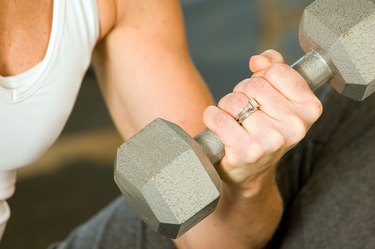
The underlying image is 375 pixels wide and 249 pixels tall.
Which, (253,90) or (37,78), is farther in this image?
(37,78)

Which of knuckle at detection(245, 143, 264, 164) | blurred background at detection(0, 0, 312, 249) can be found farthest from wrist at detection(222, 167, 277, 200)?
blurred background at detection(0, 0, 312, 249)

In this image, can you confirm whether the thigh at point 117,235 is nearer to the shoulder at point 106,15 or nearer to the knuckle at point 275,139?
the shoulder at point 106,15

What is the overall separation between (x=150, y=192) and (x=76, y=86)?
366 mm

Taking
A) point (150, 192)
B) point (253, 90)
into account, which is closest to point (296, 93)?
point (253, 90)

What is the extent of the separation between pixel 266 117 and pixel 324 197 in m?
0.42

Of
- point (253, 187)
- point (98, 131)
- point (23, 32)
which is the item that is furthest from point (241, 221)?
point (98, 131)

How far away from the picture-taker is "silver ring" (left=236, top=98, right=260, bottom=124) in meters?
0.90

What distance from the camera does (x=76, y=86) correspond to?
1.16m

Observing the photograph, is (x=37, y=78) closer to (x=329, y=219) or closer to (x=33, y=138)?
(x=33, y=138)

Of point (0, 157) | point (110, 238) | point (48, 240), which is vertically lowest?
point (48, 240)

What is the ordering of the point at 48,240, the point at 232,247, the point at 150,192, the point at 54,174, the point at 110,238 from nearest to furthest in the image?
the point at 150,192, the point at 232,247, the point at 110,238, the point at 48,240, the point at 54,174

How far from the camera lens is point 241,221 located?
116cm

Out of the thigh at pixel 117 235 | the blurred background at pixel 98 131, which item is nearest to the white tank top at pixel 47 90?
the thigh at pixel 117 235

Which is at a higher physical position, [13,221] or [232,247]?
[232,247]
